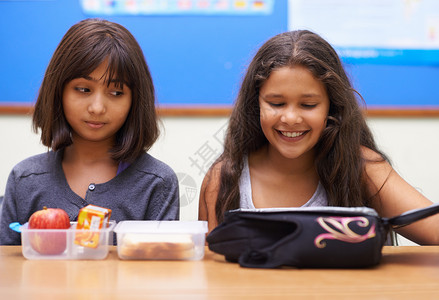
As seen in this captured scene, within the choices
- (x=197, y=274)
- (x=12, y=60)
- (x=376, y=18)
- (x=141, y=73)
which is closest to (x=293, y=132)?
(x=141, y=73)

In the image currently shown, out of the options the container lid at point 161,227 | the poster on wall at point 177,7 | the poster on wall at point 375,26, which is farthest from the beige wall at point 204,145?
the container lid at point 161,227

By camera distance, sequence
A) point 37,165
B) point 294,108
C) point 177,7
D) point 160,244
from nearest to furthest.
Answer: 1. point 160,244
2. point 294,108
3. point 37,165
4. point 177,7

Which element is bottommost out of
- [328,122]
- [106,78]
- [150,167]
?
[150,167]

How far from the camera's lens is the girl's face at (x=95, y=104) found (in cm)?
114

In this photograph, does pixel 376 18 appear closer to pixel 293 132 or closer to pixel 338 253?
pixel 293 132

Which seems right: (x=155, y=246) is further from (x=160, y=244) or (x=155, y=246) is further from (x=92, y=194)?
(x=92, y=194)

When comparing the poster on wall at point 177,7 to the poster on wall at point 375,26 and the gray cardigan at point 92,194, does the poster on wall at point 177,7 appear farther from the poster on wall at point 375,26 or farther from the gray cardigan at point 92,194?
the gray cardigan at point 92,194

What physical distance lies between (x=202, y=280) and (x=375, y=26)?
1502mm

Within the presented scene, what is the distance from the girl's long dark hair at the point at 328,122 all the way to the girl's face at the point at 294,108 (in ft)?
0.07

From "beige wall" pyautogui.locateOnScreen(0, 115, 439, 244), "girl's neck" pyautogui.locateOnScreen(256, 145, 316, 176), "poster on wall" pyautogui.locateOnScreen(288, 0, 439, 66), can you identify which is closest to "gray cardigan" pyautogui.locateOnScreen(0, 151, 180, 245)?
"girl's neck" pyautogui.locateOnScreen(256, 145, 316, 176)

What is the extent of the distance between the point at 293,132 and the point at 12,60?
4.11 ft

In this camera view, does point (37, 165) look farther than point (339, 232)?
Yes

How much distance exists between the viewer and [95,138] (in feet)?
3.97

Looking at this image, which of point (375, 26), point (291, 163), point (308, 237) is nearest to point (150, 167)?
point (291, 163)
